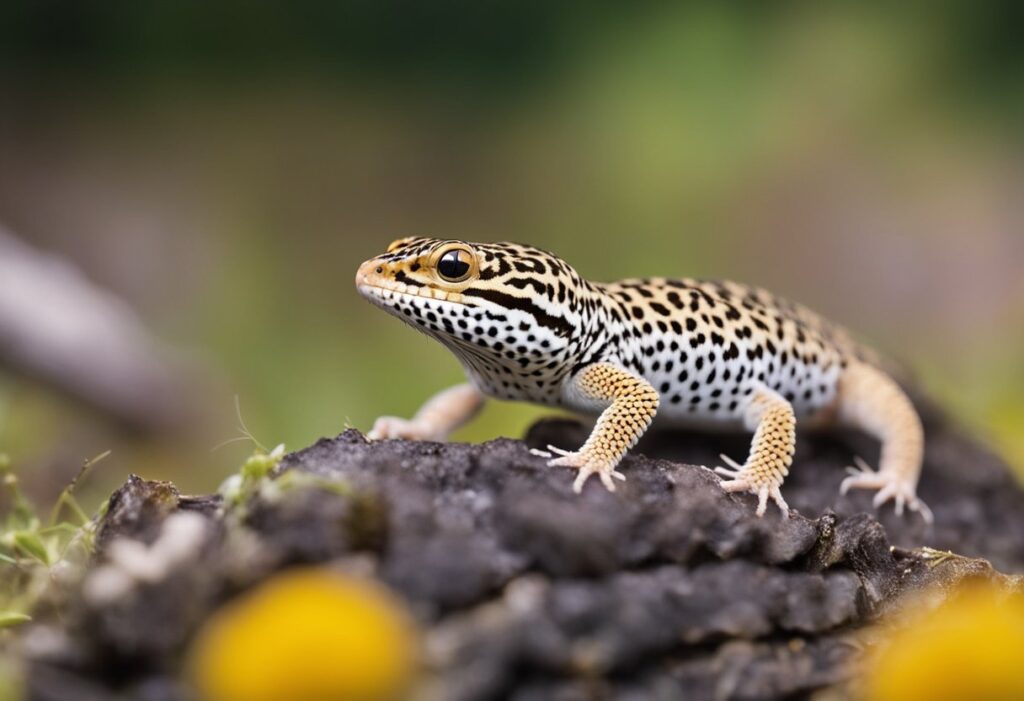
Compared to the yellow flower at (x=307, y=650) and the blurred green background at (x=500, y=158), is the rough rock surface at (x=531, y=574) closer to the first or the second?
the yellow flower at (x=307, y=650)

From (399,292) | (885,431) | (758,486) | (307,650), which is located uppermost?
(399,292)

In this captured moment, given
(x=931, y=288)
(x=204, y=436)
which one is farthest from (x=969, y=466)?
(x=931, y=288)

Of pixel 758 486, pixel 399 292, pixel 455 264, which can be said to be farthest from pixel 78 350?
pixel 758 486

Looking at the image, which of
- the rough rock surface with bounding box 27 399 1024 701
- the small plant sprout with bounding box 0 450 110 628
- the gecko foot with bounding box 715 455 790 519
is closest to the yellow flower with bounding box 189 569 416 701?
the rough rock surface with bounding box 27 399 1024 701

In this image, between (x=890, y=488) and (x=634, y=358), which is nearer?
(x=634, y=358)

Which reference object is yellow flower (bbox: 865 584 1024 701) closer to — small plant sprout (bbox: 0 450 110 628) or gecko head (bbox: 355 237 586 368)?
gecko head (bbox: 355 237 586 368)

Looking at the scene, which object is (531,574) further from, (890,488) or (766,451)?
(890,488)

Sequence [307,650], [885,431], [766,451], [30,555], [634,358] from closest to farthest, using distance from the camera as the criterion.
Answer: [307,650] < [766,451] < [30,555] < [634,358] < [885,431]
